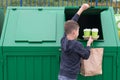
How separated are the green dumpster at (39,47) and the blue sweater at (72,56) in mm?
357

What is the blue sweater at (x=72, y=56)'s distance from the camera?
14.0 ft

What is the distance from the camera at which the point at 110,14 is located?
514 cm

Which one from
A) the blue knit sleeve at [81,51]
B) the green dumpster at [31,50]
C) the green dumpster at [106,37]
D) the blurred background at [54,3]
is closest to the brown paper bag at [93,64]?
the green dumpster at [106,37]

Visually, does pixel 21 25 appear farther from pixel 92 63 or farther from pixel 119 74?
pixel 119 74

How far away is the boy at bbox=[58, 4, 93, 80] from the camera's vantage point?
428 cm

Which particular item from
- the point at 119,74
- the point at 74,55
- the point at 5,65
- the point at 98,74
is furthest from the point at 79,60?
the point at 5,65

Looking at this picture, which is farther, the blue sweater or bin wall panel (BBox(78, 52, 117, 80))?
bin wall panel (BBox(78, 52, 117, 80))

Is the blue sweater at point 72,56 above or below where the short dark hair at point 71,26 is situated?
below

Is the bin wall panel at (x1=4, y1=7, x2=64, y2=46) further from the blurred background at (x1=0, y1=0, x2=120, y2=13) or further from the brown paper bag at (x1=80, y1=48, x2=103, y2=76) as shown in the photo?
the blurred background at (x1=0, y1=0, x2=120, y2=13)

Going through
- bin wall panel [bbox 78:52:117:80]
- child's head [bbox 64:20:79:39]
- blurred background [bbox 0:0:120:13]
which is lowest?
bin wall panel [bbox 78:52:117:80]

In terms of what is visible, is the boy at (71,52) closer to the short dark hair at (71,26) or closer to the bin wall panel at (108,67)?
the short dark hair at (71,26)

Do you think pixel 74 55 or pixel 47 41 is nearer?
pixel 74 55

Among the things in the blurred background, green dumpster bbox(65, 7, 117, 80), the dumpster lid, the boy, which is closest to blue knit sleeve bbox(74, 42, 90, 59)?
the boy

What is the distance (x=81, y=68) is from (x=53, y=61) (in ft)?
1.33
